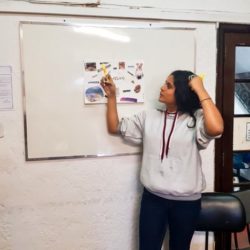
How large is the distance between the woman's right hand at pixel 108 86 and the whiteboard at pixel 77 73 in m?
0.10

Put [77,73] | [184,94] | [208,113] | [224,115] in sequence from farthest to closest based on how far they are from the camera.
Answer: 1. [224,115]
2. [77,73]
3. [184,94]
4. [208,113]

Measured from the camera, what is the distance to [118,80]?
2.01 meters

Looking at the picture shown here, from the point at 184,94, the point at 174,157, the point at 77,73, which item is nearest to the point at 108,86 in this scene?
the point at 77,73

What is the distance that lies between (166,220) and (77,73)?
1003 millimetres

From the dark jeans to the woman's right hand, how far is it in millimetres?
614

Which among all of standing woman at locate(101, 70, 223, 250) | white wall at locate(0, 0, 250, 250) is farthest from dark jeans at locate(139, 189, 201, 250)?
white wall at locate(0, 0, 250, 250)

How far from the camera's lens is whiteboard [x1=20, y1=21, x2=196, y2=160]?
1.88 meters

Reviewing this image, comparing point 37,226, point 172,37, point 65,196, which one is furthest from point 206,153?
point 37,226

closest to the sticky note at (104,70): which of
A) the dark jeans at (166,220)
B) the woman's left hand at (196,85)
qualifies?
the woman's left hand at (196,85)

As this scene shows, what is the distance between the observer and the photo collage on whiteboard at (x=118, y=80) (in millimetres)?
1964

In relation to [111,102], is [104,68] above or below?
above

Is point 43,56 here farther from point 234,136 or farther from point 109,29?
point 234,136

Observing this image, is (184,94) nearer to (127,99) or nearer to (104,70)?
(127,99)

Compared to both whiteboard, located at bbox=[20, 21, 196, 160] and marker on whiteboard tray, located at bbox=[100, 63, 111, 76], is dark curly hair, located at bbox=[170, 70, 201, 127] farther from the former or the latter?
marker on whiteboard tray, located at bbox=[100, 63, 111, 76]
